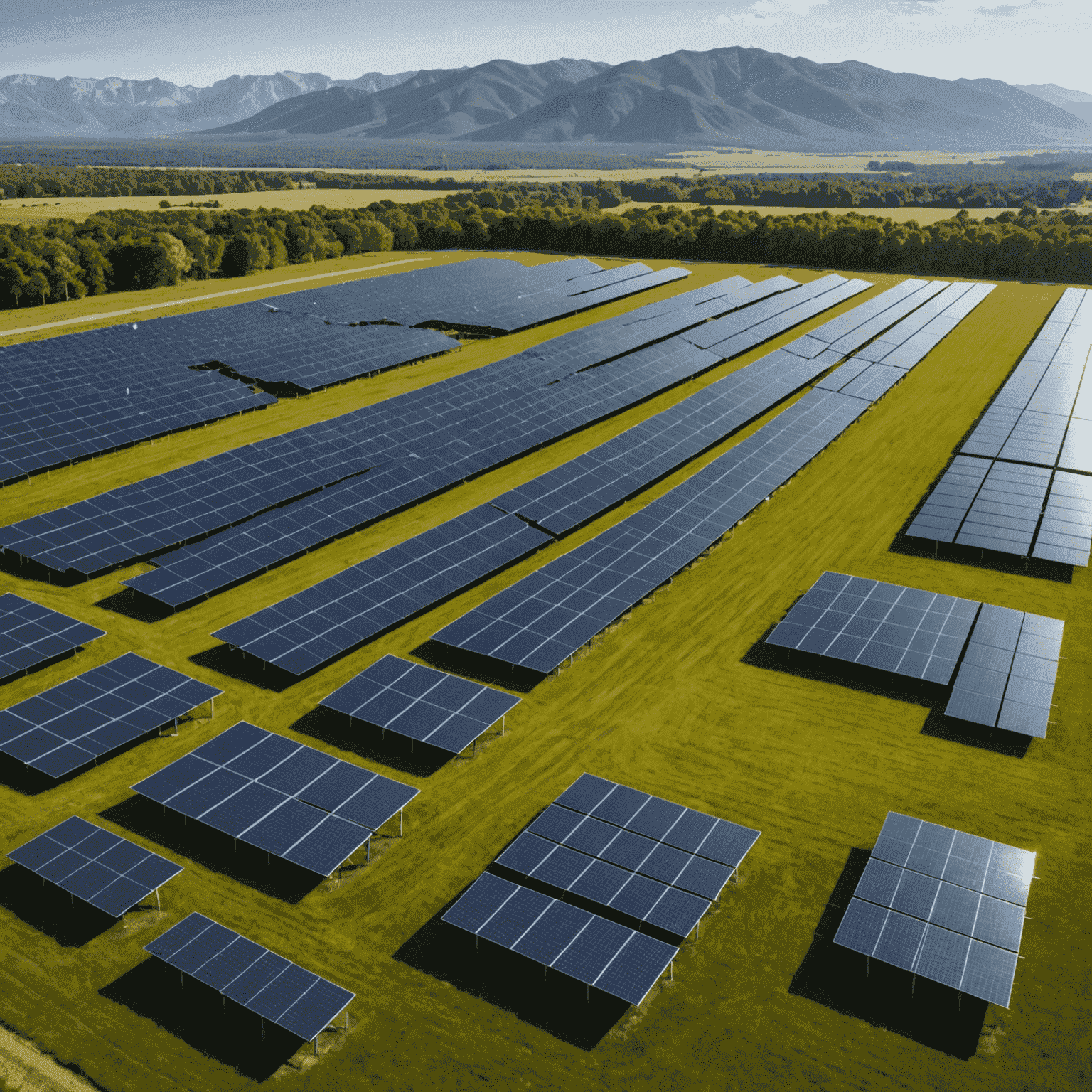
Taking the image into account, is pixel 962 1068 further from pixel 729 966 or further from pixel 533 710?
pixel 533 710

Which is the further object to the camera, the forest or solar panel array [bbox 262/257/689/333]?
the forest

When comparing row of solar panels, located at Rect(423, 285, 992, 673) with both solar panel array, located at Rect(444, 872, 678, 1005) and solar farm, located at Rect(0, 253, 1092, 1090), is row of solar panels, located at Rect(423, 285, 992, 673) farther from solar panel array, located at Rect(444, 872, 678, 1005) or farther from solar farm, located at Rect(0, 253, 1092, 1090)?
solar panel array, located at Rect(444, 872, 678, 1005)

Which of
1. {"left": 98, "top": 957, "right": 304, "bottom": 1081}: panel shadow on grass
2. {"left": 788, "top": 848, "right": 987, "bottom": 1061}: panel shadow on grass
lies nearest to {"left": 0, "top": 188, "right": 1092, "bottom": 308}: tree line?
{"left": 98, "top": 957, "right": 304, "bottom": 1081}: panel shadow on grass

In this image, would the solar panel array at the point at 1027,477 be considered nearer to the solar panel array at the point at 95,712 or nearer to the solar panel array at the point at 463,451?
the solar panel array at the point at 463,451

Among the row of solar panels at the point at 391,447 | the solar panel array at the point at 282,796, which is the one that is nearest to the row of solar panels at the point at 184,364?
the row of solar panels at the point at 391,447

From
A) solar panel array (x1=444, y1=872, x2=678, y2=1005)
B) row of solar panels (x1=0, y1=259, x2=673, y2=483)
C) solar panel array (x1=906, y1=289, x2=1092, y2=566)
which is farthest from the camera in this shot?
row of solar panels (x1=0, y1=259, x2=673, y2=483)

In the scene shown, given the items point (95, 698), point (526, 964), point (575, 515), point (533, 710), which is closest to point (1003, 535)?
point (575, 515)

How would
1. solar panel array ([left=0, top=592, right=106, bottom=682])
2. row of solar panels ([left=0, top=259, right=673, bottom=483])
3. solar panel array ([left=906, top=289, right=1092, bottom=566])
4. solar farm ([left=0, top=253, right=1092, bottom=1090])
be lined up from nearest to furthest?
solar farm ([left=0, top=253, right=1092, bottom=1090]), solar panel array ([left=0, top=592, right=106, bottom=682]), solar panel array ([left=906, top=289, right=1092, bottom=566]), row of solar panels ([left=0, top=259, right=673, bottom=483])
